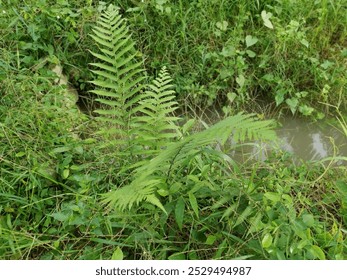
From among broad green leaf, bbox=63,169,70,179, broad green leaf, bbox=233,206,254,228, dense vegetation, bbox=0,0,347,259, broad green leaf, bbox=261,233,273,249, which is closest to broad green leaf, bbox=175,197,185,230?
dense vegetation, bbox=0,0,347,259

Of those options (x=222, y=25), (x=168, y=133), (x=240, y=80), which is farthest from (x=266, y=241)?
(x=222, y=25)

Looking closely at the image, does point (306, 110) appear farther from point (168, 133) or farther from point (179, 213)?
point (179, 213)

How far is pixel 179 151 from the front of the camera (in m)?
1.79

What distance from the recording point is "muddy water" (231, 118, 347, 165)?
2939 millimetres

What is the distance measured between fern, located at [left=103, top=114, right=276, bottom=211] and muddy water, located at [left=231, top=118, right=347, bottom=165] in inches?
42.3

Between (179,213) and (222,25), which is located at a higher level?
(222,25)

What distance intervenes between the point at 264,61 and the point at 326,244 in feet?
5.54

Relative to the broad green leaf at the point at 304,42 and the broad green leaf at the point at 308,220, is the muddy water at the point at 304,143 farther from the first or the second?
the broad green leaf at the point at 308,220

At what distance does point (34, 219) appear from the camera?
2199 mm

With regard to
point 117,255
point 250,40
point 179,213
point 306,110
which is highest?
point 250,40

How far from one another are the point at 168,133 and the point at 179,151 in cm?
48

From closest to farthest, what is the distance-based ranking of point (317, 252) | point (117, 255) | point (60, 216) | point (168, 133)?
point (317, 252) → point (117, 255) → point (60, 216) → point (168, 133)

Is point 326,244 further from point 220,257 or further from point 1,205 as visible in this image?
point 1,205

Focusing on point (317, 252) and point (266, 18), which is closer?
point (317, 252)
